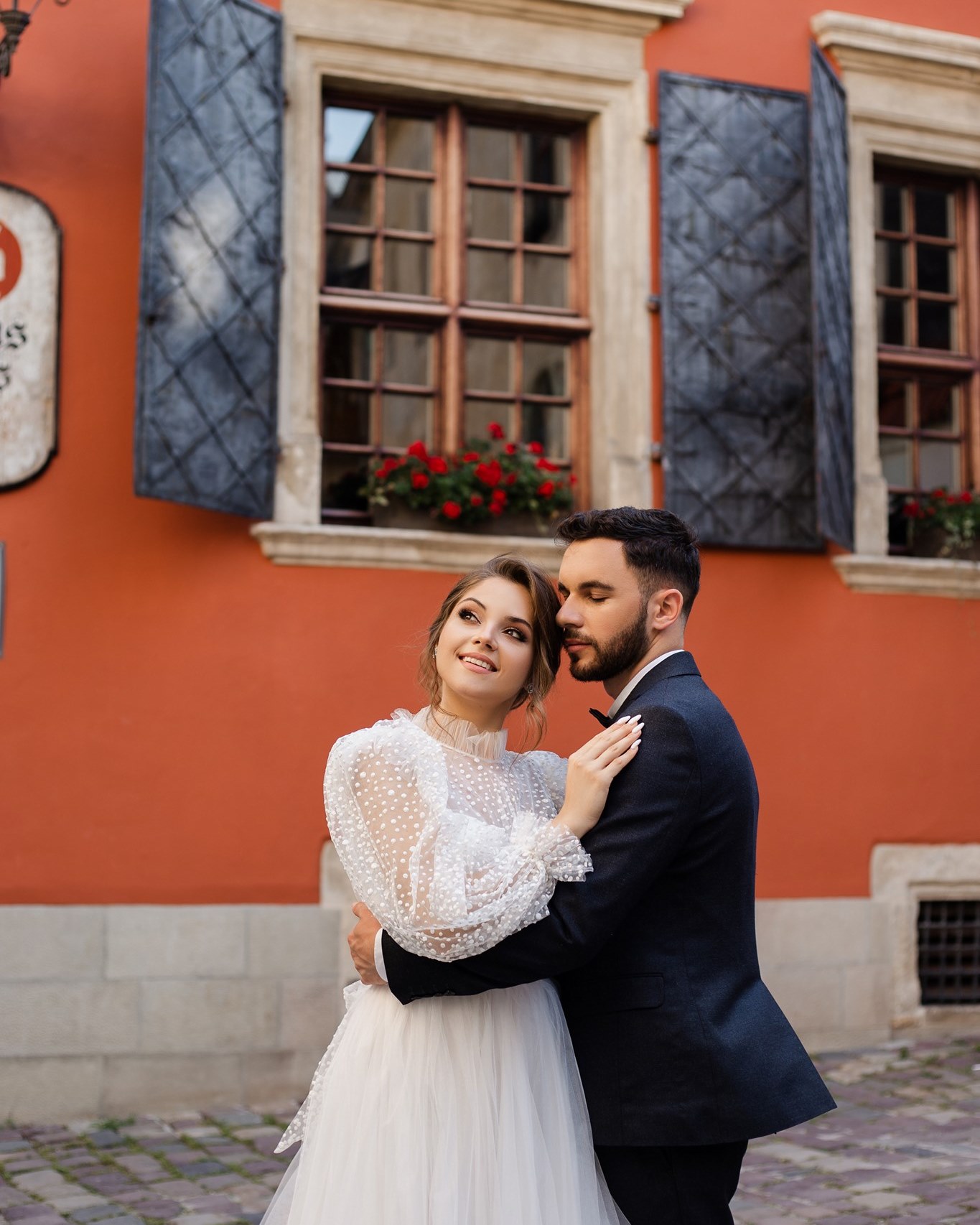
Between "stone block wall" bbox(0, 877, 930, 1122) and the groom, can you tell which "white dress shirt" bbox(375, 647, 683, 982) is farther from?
"stone block wall" bbox(0, 877, 930, 1122)

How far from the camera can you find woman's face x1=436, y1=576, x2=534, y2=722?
8.36ft

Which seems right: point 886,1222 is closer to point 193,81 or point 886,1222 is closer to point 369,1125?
point 369,1125

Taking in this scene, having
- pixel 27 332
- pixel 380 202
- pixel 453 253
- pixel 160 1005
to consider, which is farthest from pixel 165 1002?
pixel 380 202

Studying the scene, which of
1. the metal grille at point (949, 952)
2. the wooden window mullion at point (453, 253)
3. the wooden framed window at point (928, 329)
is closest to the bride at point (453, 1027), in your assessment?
the wooden window mullion at point (453, 253)

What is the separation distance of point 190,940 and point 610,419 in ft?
9.37

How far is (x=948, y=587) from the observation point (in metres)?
6.66

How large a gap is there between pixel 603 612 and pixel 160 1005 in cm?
359

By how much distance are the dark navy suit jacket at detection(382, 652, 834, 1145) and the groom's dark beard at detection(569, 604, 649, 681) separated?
0.10 metres

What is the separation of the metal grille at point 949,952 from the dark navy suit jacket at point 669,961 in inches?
177

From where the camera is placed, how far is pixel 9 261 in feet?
18.0

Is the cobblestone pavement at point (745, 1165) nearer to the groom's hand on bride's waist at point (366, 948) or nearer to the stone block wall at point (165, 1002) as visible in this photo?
the stone block wall at point (165, 1002)

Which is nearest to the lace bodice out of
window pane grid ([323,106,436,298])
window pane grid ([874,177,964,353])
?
window pane grid ([323,106,436,298])

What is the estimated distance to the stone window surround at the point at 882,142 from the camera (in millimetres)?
6625

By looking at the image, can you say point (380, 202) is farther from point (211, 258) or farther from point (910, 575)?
point (910, 575)
